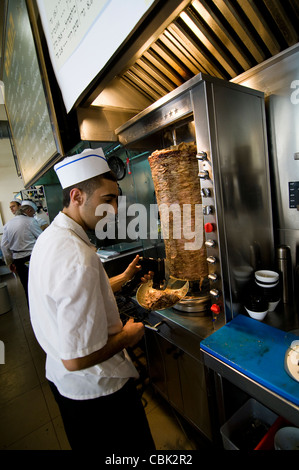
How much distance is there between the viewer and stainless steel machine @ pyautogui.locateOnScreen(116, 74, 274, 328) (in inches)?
48.4

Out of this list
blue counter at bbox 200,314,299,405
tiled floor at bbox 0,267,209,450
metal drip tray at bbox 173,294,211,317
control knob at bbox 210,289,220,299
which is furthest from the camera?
tiled floor at bbox 0,267,209,450

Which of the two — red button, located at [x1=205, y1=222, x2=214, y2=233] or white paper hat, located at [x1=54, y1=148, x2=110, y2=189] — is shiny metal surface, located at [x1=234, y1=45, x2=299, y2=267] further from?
white paper hat, located at [x1=54, y1=148, x2=110, y2=189]

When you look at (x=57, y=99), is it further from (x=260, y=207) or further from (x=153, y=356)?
(x=153, y=356)

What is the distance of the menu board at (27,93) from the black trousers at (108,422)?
186 cm

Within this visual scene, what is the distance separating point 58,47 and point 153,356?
2.71 m

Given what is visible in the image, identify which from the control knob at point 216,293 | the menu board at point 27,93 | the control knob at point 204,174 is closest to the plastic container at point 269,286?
the control knob at point 216,293

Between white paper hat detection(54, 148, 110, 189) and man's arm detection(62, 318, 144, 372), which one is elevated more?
white paper hat detection(54, 148, 110, 189)

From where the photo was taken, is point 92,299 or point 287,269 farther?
point 287,269

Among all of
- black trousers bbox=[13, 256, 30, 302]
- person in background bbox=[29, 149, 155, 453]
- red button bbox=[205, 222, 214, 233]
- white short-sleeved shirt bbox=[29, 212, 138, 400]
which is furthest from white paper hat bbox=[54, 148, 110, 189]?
black trousers bbox=[13, 256, 30, 302]

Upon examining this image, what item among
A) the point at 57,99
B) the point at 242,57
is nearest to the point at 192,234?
the point at 242,57

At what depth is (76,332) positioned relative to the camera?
3.23 ft

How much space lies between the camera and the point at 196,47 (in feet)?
5.02

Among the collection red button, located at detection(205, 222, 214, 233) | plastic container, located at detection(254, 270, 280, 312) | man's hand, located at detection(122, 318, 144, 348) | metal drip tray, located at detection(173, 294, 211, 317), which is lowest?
metal drip tray, located at detection(173, 294, 211, 317)
